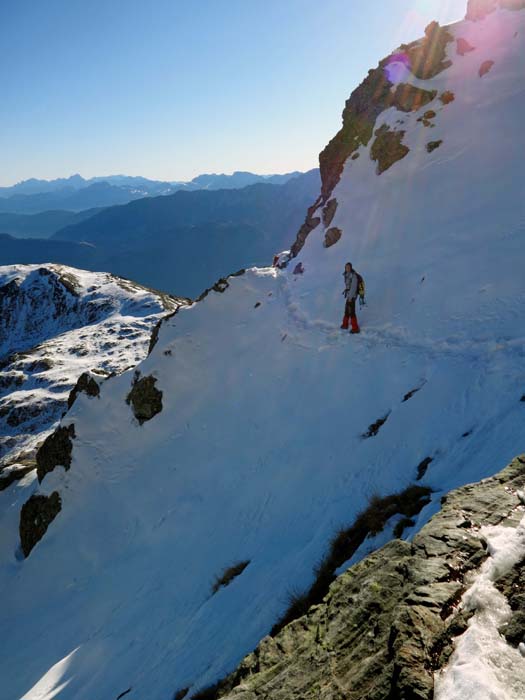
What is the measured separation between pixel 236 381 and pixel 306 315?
14.8ft

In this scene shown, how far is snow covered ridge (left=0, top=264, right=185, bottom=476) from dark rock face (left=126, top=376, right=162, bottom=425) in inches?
167

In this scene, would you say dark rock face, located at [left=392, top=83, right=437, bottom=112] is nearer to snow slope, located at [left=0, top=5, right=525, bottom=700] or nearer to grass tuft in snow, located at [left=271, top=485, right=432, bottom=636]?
snow slope, located at [left=0, top=5, right=525, bottom=700]

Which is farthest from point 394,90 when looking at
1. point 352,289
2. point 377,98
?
point 352,289

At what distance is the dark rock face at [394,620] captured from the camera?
3.58m

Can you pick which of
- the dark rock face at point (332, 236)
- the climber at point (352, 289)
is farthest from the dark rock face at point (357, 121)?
the climber at point (352, 289)

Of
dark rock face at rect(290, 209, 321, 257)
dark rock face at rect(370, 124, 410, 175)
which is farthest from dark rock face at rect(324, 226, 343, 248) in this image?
dark rock face at rect(370, 124, 410, 175)

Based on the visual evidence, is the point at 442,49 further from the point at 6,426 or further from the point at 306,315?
the point at 6,426

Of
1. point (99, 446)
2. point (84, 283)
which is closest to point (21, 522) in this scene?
point (99, 446)

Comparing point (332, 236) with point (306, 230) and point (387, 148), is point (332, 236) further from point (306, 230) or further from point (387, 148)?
point (387, 148)

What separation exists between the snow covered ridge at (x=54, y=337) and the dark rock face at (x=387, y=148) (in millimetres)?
21319

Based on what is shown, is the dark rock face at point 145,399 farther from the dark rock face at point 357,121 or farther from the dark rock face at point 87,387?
the dark rock face at point 357,121

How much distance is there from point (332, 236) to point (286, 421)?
44.0ft

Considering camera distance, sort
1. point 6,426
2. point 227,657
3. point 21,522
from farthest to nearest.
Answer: point 6,426 < point 21,522 < point 227,657

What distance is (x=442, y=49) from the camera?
2805cm
